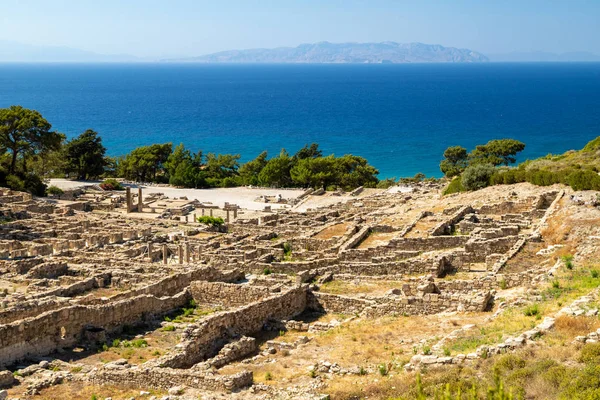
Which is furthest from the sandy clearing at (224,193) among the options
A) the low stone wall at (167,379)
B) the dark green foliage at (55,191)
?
the low stone wall at (167,379)

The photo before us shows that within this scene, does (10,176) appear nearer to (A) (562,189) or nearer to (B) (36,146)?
(B) (36,146)

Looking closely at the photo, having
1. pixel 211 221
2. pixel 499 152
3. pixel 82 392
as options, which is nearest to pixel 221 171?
pixel 499 152

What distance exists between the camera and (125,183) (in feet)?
253

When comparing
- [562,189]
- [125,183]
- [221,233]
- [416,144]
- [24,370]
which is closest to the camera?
[24,370]

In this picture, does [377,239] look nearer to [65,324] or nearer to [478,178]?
[65,324]

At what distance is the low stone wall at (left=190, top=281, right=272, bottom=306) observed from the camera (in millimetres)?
25766

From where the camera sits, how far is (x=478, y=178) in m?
48.9

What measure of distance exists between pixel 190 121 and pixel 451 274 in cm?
17157

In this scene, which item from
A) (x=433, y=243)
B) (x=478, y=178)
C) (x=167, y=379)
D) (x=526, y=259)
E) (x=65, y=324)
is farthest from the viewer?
(x=478, y=178)

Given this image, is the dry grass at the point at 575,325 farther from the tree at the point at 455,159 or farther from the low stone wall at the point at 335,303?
the tree at the point at 455,159

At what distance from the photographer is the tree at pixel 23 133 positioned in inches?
2589

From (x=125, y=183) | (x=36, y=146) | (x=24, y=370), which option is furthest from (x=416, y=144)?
(x=24, y=370)

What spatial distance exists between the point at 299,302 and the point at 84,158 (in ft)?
192

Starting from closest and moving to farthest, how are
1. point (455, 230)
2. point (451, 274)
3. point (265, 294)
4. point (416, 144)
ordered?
point (265, 294), point (451, 274), point (455, 230), point (416, 144)
